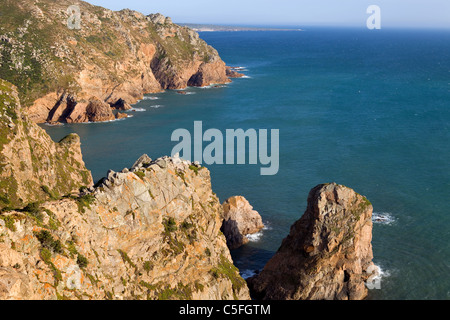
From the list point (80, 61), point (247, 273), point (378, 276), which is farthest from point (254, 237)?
point (80, 61)

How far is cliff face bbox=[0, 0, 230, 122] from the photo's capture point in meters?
134

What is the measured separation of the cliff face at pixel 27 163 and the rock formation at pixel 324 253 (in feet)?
92.0

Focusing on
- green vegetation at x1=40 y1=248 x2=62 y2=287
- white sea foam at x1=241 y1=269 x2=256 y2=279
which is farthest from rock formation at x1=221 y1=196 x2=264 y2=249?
green vegetation at x1=40 y1=248 x2=62 y2=287

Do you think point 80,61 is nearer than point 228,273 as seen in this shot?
No

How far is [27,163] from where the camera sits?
5825 cm

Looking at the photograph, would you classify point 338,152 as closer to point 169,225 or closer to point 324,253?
point 324,253

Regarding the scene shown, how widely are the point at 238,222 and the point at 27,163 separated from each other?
27979 millimetres

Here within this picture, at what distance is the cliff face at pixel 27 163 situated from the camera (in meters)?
54.1

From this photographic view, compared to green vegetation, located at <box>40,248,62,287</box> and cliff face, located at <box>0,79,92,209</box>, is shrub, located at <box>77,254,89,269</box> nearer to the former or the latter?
green vegetation, located at <box>40,248,62,287</box>

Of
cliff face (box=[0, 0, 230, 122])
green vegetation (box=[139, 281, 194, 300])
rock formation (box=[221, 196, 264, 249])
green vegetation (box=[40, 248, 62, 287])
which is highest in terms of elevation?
cliff face (box=[0, 0, 230, 122])

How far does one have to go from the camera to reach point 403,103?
502 ft

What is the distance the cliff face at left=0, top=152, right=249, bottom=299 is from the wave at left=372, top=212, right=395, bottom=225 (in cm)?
3228

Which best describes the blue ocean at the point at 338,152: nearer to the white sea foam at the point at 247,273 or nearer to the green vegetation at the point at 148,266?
the white sea foam at the point at 247,273

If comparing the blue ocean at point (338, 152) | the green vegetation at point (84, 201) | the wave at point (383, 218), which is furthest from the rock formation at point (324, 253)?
the green vegetation at point (84, 201)
